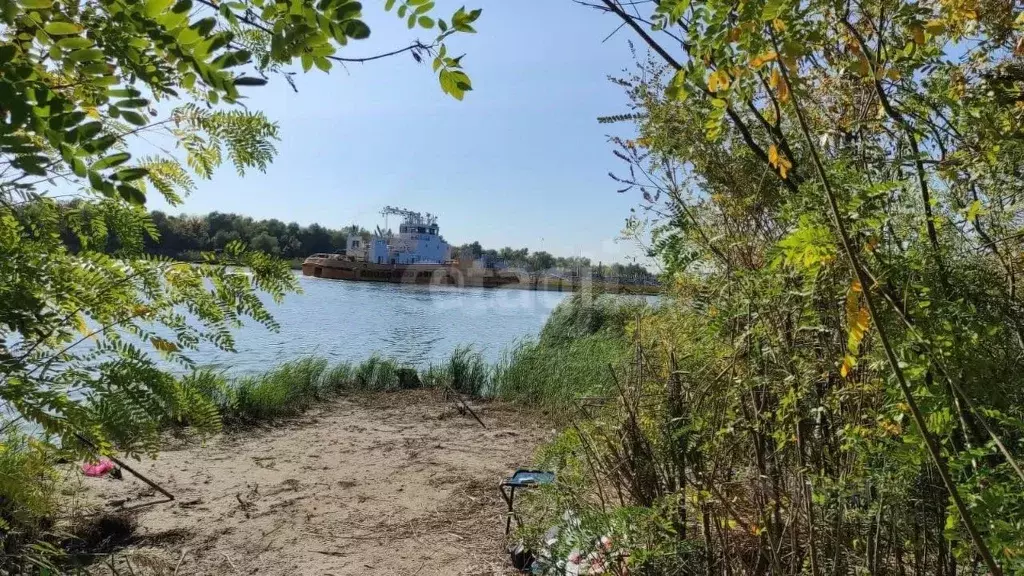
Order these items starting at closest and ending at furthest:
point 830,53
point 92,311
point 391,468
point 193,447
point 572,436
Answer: point 830,53 < point 92,311 < point 572,436 < point 391,468 < point 193,447

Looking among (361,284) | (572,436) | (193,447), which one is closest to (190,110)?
(572,436)

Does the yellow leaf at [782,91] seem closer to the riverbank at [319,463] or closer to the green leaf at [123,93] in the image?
the green leaf at [123,93]

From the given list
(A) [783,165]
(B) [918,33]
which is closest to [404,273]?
(A) [783,165]

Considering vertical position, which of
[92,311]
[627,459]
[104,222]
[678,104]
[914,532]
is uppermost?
[678,104]

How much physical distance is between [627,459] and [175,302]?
145 cm

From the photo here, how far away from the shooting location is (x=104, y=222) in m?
1.68

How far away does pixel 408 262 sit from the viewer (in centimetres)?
4388

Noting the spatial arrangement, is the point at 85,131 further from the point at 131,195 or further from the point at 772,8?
the point at 772,8

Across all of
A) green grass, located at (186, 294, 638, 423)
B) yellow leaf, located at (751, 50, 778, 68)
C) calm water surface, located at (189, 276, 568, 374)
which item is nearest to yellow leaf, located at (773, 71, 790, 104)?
yellow leaf, located at (751, 50, 778, 68)

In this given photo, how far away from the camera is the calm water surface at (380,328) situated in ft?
36.7

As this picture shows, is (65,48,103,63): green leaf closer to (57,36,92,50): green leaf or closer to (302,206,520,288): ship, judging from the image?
(57,36,92,50): green leaf

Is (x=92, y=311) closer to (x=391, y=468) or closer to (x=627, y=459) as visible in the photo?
(x=627, y=459)

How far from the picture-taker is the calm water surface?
36.7ft

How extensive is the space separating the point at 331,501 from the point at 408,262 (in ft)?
132
